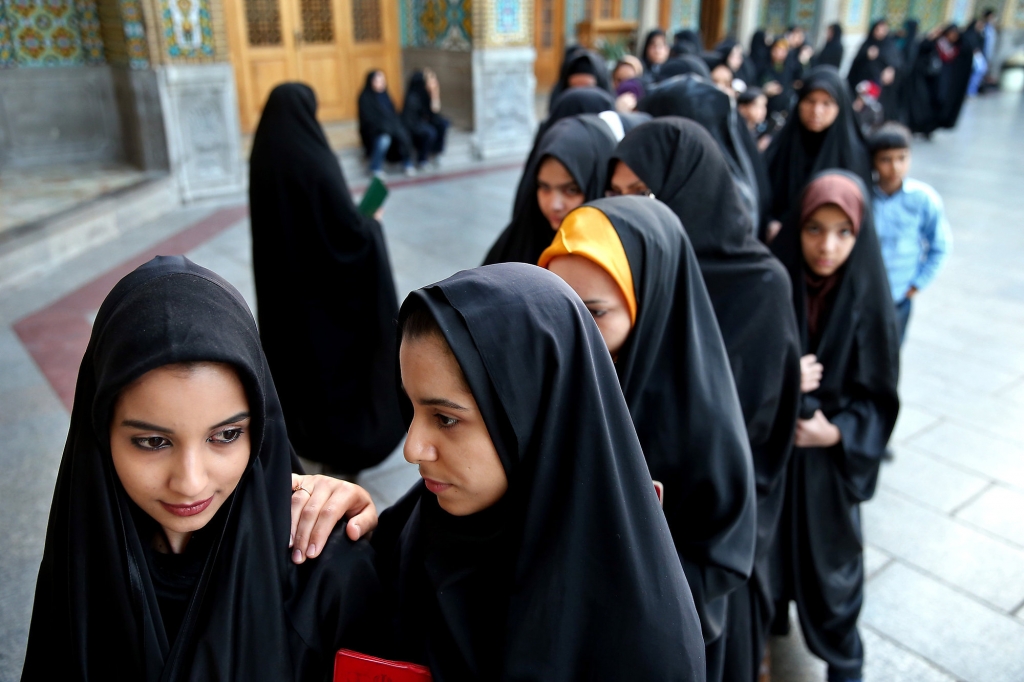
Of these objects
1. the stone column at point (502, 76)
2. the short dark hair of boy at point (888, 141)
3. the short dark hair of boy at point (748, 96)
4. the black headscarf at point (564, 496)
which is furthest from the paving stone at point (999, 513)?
the stone column at point (502, 76)

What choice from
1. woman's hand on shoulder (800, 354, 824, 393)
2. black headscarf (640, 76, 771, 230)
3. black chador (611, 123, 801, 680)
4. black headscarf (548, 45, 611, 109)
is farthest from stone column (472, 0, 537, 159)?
woman's hand on shoulder (800, 354, 824, 393)

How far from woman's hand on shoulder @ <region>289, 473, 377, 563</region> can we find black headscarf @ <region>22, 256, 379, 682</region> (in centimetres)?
2

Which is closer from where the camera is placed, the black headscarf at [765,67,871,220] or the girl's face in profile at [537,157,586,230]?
the girl's face in profile at [537,157,586,230]

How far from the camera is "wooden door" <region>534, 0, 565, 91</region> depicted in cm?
1270

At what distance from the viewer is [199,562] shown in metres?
1.14

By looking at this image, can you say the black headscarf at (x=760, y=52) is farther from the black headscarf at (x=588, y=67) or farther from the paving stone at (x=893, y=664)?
the paving stone at (x=893, y=664)

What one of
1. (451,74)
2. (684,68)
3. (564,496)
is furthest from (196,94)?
(564,496)

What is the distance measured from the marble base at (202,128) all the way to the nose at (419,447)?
23.3ft

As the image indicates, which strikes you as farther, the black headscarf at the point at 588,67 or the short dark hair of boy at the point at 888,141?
the black headscarf at the point at 588,67

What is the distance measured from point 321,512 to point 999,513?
2686 millimetres

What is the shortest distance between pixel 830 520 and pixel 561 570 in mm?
1413

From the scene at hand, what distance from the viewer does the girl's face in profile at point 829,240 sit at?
7.16 ft

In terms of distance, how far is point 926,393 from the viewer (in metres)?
3.86

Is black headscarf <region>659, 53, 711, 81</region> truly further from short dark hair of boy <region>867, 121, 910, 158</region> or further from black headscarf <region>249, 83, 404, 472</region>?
black headscarf <region>249, 83, 404, 472</region>
